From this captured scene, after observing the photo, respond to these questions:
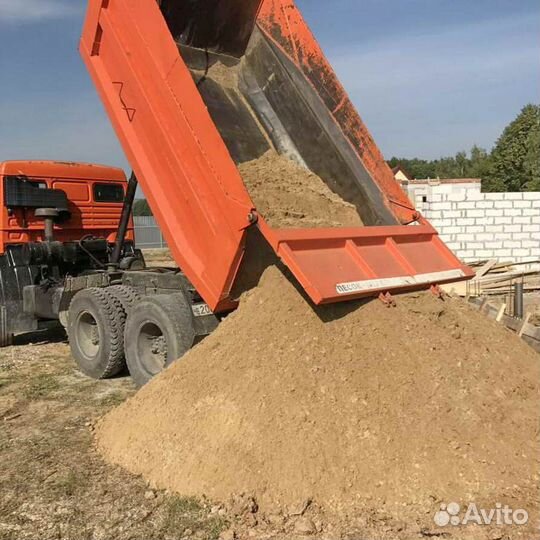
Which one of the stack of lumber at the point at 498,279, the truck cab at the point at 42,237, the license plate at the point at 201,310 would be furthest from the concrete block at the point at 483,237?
the license plate at the point at 201,310

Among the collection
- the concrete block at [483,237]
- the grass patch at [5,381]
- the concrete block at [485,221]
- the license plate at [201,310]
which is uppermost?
the concrete block at [485,221]

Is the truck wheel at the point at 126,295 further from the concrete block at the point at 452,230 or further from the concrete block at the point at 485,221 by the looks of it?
the concrete block at the point at 485,221

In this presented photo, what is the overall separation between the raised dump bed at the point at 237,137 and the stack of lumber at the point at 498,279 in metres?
4.72

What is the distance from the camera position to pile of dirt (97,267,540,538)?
351 centimetres

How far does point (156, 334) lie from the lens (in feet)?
18.6

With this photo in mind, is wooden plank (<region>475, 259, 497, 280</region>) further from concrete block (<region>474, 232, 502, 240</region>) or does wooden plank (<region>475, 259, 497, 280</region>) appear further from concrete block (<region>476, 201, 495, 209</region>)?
concrete block (<region>476, 201, 495, 209</region>)

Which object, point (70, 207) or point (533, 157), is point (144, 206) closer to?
point (70, 207)

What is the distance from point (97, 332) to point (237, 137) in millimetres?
2795

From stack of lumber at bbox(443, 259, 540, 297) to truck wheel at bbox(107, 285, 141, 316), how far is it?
18.9 ft

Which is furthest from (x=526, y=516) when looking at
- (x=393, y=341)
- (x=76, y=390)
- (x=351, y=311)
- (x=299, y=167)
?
(x=76, y=390)

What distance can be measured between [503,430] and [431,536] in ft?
3.42

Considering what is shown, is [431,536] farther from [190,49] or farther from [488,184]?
[488,184]

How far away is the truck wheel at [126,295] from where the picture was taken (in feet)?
20.5
